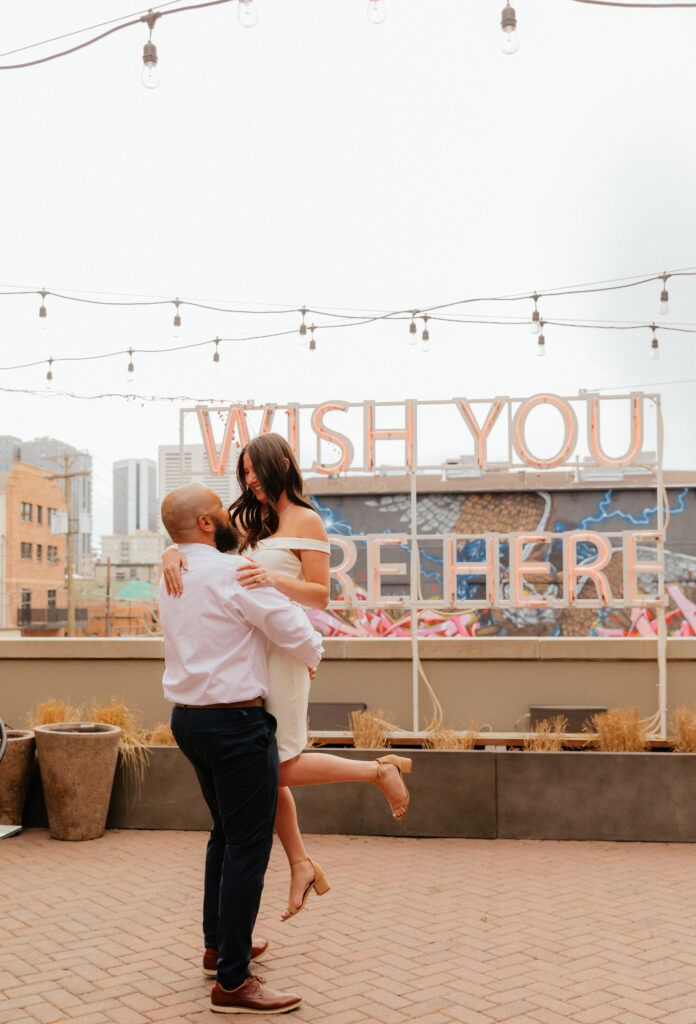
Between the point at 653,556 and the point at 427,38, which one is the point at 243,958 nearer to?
the point at 427,38

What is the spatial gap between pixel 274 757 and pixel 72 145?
30.0 ft

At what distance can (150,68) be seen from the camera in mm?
5293

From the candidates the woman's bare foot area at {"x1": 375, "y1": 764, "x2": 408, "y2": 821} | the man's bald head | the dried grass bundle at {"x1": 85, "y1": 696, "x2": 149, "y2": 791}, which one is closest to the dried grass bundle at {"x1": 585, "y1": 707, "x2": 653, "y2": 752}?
the woman's bare foot area at {"x1": 375, "y1": 764, "x2": 408, "y2": 821}

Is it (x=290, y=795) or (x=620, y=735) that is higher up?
(x=290, y=795)

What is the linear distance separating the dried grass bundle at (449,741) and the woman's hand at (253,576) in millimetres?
3238

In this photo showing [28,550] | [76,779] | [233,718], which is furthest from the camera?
[28,550]

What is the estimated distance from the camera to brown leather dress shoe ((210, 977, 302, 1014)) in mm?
3309

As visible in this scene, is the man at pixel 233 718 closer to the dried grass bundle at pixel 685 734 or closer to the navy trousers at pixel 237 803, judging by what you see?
the navy trousers at pixel 237 803

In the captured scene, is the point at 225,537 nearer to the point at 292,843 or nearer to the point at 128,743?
the point at 292,843

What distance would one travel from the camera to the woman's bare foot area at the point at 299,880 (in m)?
3.63

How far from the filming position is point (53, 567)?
75375 mm

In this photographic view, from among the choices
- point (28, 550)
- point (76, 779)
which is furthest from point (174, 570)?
point (28, 550)

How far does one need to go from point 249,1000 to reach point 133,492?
112270 millimetres

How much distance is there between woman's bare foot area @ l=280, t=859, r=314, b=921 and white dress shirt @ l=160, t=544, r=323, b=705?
81 cm
